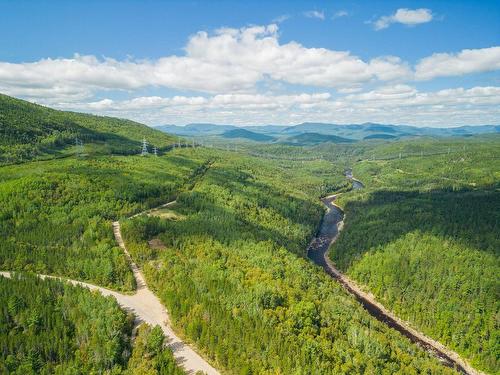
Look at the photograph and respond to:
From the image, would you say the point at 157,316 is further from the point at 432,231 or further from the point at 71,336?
the point at 432,231

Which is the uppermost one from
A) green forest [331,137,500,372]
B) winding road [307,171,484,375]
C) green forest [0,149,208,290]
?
green forest [0,149,208,290]

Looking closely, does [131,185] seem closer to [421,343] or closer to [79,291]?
[79,291]

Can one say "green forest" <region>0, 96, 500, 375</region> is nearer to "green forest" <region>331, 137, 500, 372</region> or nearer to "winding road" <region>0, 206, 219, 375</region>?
"green forest" <region>331, 137, 500, 372</region>

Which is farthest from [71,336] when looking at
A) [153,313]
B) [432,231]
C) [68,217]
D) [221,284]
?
[432,231]

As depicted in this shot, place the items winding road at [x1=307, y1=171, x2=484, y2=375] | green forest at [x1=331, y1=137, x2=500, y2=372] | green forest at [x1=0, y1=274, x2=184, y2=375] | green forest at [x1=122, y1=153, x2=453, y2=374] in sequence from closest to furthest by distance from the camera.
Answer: green forest at [x1=0, y1=274, x2=184, y2=375], green forest at [x1=122, y1=153, x2=453, y2=374], winding road at [x1=307, y1=171, x2=484, y2=375], green forest at [x1=331, y1=137, x2=500, y2=372]

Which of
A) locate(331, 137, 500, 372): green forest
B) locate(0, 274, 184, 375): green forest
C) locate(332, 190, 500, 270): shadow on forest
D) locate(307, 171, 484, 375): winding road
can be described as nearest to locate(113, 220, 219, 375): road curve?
locate(0, 274, 184, 375): green forest

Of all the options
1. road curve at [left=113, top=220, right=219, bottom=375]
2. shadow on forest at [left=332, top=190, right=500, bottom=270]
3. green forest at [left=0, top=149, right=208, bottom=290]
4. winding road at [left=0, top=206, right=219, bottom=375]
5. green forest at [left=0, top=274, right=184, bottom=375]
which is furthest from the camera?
shadow on forest at [left=332, top=190, right=500, bottom=270]

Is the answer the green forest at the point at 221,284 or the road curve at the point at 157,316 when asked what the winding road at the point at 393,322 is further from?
the road curve at the point at 157,316

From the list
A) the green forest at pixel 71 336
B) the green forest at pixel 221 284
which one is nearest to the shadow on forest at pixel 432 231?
the green forest at pixel 221 284

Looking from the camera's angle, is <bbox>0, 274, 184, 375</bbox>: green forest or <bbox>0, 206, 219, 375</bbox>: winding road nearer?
<bbox>0, 274, 184, 375</bbox>: green forest

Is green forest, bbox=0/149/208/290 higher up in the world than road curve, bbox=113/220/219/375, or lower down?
higher up
